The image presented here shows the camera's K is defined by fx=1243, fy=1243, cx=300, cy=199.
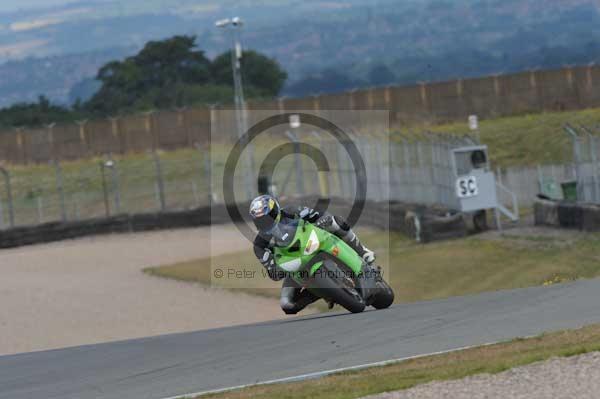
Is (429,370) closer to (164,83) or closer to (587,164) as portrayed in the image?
(587,164)

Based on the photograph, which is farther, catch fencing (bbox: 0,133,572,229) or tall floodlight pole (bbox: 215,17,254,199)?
tall floodlight pole (bbox: 215,17,254,199)

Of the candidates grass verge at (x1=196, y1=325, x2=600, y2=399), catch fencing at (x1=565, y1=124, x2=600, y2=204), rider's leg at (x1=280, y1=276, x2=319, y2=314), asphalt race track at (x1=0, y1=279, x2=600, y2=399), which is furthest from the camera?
catch fencing at (x1=565, y1=124, x2=600, y2=204)

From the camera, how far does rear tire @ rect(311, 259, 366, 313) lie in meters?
11.9

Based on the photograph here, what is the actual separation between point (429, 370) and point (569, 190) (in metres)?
18.6

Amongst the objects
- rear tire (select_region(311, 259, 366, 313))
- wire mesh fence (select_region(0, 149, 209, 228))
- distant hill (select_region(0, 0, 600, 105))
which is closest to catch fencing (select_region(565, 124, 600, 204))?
rear tire (select_region(311, 259, 366, 313))

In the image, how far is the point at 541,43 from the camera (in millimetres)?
152250

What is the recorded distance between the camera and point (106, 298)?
2002 centimetres

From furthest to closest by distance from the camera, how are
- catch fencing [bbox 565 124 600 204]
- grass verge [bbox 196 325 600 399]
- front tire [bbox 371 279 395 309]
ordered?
catch fencing [bbox 565 124 600 204]
front tire [bbox 371 279 395 309]
grass verge [bbox 196 325 600 399]

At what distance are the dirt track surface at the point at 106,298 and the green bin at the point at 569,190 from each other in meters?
7.11

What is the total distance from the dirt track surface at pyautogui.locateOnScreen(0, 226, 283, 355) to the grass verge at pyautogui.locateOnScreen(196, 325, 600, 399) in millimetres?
6991

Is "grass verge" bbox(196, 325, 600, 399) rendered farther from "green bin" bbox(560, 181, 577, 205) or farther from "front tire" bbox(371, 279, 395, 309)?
"green bin" bbox(560, 181, 577, 205)

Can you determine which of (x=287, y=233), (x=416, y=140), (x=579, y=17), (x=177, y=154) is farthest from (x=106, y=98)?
(x=579, y=17)

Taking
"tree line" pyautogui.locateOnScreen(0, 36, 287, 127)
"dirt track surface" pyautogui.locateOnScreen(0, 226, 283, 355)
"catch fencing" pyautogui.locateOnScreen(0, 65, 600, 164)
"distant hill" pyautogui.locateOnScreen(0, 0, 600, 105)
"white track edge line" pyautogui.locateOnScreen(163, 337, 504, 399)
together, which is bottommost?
"dirt track surface" pyautogui.locateOnScreen(0, 226, 283, 355)

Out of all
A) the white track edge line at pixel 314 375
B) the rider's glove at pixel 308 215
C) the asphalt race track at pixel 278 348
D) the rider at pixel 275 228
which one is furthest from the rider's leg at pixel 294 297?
the white track edge line at pixel 314 375
